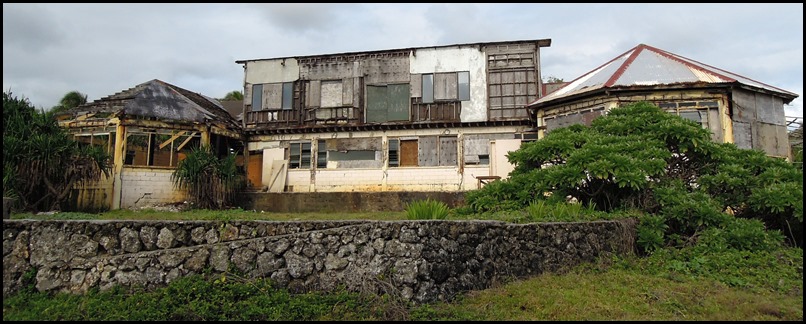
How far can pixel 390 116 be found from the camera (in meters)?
21.1

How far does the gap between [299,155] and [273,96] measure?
2.88m

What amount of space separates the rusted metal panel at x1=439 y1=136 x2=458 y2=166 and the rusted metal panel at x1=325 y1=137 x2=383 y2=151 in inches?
97.1

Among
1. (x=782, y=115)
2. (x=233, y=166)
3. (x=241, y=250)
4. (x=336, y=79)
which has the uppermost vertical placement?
(x=336, y=79)

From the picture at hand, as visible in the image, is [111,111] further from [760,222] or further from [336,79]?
[760,222]

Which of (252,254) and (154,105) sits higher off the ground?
(154,105)

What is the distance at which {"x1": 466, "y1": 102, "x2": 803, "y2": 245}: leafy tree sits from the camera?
1023 centimetres

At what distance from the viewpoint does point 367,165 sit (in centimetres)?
2102

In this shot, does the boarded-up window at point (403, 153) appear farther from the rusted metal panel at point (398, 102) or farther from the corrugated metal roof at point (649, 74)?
the corrugated metal roof at point (649, 74)

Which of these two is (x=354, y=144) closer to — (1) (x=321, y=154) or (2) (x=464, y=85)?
(1) (x=321, y=154)

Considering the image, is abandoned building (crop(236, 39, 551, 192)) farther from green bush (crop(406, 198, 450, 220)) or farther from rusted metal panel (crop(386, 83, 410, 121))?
green bush (crop(406, 198, 450, 220))

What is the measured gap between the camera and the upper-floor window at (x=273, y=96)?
72.6 feet

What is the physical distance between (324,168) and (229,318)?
48.8ft

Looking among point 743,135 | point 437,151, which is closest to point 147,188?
point 437,151

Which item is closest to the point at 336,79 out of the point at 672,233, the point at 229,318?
the point at 672,233
